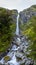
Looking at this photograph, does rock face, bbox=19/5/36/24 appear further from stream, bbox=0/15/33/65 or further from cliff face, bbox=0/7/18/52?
stream, bbox=0/15/33/65

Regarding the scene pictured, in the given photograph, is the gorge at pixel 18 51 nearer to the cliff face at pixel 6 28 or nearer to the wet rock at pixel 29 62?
the wet rock at pixel 29 62

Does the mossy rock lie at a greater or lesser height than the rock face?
lesser

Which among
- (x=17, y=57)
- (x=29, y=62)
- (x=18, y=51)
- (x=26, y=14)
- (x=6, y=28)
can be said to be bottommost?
(x=29, y=62)

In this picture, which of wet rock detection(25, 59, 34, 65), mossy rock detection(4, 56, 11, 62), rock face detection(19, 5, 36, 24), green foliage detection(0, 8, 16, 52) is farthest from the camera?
rock face detection(19, 5, 36, 24)

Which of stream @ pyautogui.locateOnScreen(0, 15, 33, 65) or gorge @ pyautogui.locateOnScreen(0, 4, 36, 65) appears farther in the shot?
gorge @ pyautogui.locateOnScreen(0, 4, 36, 65)

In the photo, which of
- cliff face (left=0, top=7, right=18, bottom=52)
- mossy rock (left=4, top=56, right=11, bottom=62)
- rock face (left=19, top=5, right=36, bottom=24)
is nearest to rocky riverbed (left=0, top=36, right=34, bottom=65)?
mossy rock (left=4, top=56, right=11, bottom=62)

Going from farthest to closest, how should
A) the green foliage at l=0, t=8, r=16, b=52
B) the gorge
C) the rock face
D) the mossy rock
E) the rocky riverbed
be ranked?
the rock face, the green foliage at l=0, t=8, r=16, b=52, the mossy rock, the gorge, the rocky riverbed

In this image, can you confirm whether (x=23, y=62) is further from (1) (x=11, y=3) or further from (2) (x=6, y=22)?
(1) (x=11, y=3)

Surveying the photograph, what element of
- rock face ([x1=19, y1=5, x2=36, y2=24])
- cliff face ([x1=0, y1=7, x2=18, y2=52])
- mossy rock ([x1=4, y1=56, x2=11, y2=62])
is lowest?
mossy rock ([x1=4, y1=56, x2=11, y2=62])

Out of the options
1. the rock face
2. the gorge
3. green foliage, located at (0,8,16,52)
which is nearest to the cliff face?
green foliage, located at (0,8,16,52)

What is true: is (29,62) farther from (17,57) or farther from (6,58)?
(6,58)

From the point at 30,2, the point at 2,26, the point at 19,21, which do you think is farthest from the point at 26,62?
the point at 30,2

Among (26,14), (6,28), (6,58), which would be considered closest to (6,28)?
(6,28)
